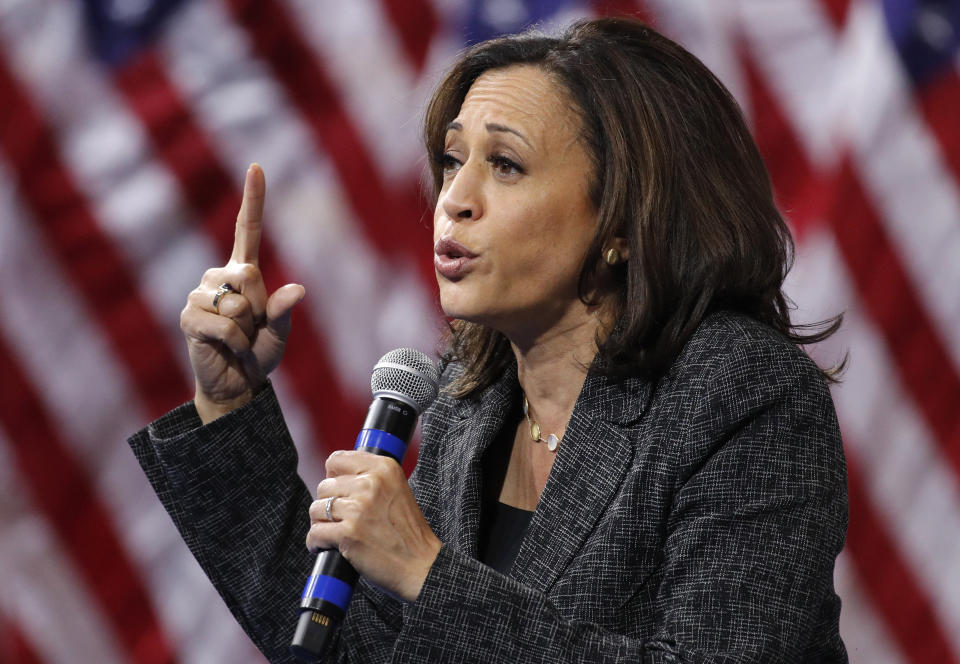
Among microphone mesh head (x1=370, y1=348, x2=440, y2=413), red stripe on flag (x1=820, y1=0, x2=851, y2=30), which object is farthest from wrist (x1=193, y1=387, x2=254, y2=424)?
red stripe on flag (x1=820, y1=0, x2=851, y2=30)

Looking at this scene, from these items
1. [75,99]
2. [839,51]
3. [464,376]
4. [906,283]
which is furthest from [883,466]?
[75,99]

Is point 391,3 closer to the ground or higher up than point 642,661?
higher up

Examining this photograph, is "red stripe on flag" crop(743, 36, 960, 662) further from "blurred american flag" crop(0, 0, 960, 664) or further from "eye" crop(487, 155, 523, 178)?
"eye" crop(487, 155, 523, 178)

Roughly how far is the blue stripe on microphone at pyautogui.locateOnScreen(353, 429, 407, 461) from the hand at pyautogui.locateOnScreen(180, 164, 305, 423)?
0.85 feet

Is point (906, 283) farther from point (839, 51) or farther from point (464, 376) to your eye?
point (464, 376)

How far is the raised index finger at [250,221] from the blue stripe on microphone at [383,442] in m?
0.36

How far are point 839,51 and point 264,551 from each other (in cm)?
149

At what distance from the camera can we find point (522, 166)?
1.39m

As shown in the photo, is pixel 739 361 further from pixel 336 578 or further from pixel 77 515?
pixel 77 515

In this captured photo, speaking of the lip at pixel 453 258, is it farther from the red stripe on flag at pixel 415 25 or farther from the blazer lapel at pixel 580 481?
the red stripe on flag at pixel 415 25

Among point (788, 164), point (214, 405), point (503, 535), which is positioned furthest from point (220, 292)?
point (788, 164)

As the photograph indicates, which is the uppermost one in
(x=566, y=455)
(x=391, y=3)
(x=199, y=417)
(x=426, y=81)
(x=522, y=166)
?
(x=391, y=3)

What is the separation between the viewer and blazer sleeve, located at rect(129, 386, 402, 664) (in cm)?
144

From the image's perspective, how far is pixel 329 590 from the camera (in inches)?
42.5
